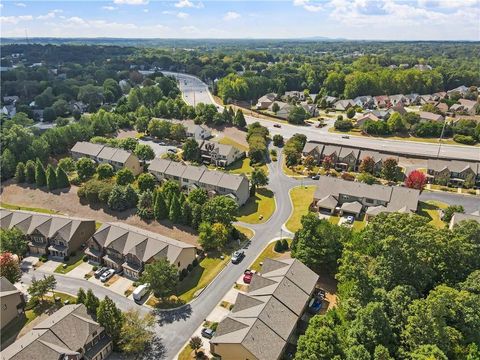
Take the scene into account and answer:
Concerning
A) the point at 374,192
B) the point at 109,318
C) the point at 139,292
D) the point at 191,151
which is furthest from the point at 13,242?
the point at 374,192

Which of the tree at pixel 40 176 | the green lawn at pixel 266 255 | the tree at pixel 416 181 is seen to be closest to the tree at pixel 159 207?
the green lawn at pixel 266 255

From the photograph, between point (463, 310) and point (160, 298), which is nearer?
point (463, 310)

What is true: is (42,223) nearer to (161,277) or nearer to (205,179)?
(161,277)

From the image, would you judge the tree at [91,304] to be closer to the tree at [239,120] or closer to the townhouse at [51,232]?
the townhouse at [51,232]

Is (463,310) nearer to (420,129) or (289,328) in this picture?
(289,328)

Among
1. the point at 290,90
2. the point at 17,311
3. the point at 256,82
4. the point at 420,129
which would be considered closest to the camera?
the point at 17,311

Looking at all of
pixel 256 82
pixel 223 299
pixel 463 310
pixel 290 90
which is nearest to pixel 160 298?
pixel 223 299
